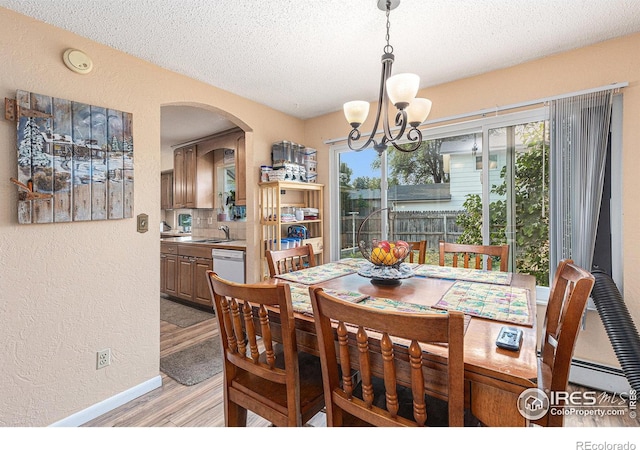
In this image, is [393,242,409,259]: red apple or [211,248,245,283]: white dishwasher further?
[211,248,245,283]: white dishwasher

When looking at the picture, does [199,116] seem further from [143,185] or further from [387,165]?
[387,165]

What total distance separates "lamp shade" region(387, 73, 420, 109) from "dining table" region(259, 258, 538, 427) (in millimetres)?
897

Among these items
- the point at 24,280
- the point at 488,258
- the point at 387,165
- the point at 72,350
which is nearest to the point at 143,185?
the point at 24,280

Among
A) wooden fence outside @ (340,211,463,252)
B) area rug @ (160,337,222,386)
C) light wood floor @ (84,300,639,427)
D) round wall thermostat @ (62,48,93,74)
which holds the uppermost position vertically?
Result: round wall thermostat @ (62,48,93,74)

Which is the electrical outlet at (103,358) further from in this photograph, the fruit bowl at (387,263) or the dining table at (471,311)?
→ the fruit bowl at (387,263)

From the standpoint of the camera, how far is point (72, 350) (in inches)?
73.5

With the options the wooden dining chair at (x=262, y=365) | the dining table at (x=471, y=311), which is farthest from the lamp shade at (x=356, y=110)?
the wooden dining chair at (x=262, y=365)

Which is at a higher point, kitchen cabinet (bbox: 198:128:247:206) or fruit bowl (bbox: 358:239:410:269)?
kitchen cabinet (bbox: 198:128:247:206)

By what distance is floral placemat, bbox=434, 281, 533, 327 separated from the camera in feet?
3.90

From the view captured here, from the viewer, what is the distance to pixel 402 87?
145 cm

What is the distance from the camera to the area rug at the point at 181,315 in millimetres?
3419

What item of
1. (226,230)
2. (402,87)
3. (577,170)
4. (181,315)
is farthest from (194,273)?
(577,170)

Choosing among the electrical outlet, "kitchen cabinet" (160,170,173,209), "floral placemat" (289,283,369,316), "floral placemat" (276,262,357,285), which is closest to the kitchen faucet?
"kitchen cabinet" (160,170,173,209)

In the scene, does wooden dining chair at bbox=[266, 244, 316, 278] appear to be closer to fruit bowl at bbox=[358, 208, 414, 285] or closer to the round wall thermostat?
fruit bowl at bbox=[358, 208, 414, 285]
